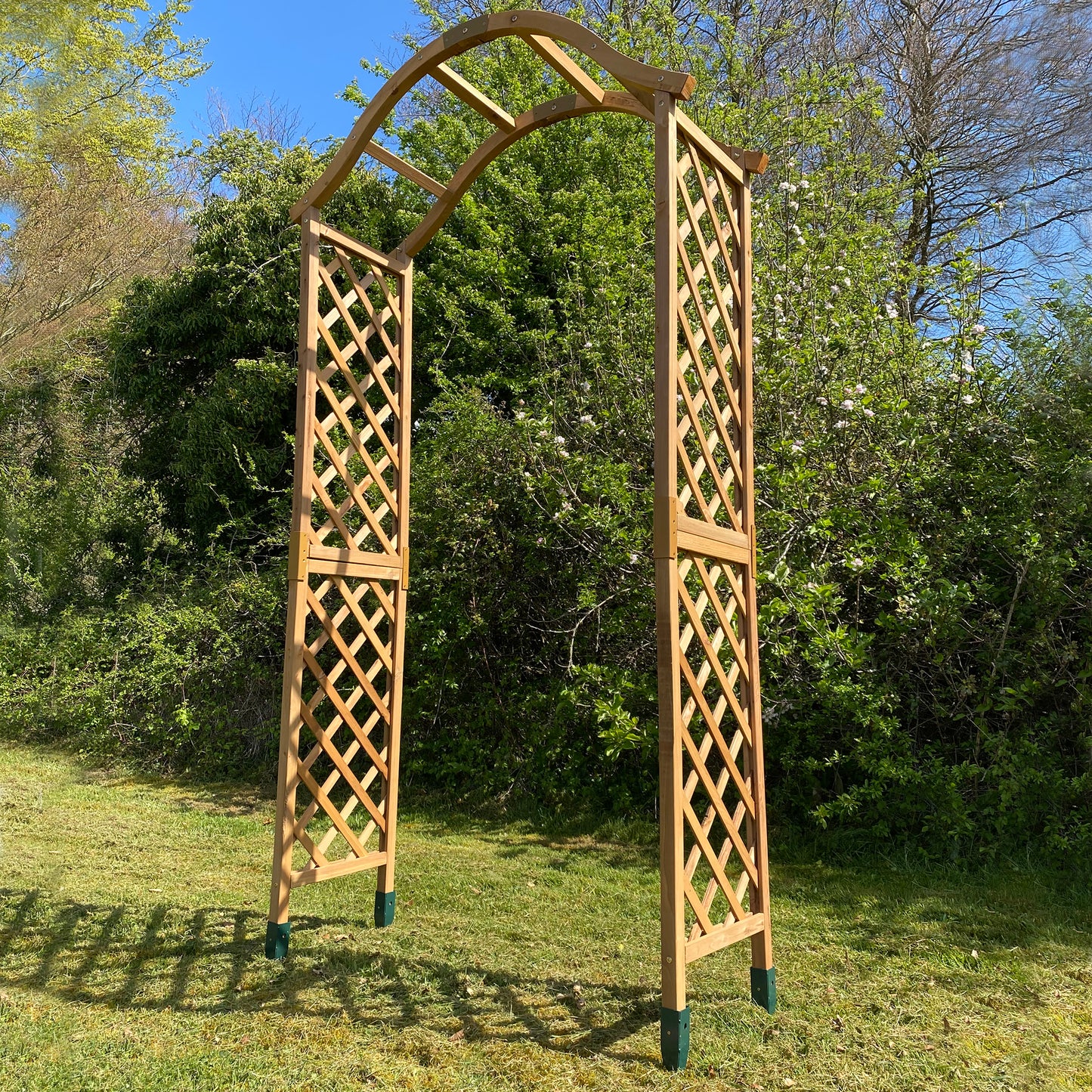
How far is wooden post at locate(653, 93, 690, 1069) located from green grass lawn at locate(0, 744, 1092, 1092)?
0.22 metres

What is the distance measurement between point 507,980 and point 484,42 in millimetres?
2979

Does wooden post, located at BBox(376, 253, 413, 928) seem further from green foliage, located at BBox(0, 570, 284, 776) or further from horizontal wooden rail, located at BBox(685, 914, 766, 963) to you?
green foliage, located at BBox(0, 570, 284, 776)

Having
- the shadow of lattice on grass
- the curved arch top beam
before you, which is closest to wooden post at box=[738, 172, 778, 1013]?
the shadow of lattice on grass

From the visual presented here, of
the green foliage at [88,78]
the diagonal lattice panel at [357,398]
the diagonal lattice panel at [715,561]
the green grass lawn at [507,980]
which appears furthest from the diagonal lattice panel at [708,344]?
the green foliage at [88,78]

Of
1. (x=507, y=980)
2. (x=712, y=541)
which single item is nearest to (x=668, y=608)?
(x=712, y=541)

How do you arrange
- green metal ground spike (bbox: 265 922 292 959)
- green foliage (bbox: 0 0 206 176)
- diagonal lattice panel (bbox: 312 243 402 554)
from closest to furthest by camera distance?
green metal ground spike (bbox: 265 922 292 959) → diagonal lattice panel (bbox: 312 243 402 554) → green foliage (bbox: 0 0 206 176)

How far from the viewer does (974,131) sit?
29.6ft

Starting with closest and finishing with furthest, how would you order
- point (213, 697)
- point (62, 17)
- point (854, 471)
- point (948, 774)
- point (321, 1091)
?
point (321, 1091)
point (948, 774)
point (854, 471)
point (213, 697)
point (62, 17)

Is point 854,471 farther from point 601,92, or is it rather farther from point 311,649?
point 311,649

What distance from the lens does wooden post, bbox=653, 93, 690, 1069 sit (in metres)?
2.31

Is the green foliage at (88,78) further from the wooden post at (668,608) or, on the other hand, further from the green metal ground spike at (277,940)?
the wooden post at (668,608)

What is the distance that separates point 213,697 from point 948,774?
504cm

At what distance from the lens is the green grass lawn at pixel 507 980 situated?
2375 millimetres

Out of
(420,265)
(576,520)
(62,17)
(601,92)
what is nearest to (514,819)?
(576,520)
